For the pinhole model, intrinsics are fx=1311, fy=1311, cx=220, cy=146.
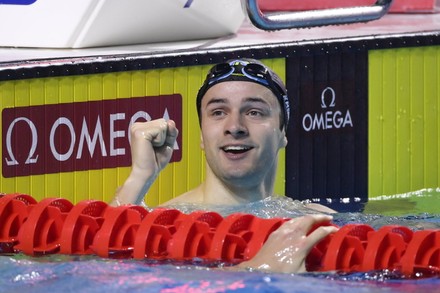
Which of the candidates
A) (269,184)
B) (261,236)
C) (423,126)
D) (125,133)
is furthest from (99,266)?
(423,126)

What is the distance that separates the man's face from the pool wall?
1.92 ft

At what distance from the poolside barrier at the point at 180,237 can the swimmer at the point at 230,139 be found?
0.41 metres

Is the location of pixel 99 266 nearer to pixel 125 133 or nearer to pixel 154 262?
pixel 154 262

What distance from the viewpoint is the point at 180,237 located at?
3.39 metres

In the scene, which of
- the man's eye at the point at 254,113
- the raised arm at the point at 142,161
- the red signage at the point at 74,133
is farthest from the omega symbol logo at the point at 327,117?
the raised arm at the point at 142,161

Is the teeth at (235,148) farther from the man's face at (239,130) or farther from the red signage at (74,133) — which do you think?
the red signage at (74,133)

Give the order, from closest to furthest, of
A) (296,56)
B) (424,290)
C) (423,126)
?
(424,290)
(296,56)
(423,126)

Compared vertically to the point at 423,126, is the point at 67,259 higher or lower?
lower

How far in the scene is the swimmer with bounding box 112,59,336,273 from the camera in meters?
4.09

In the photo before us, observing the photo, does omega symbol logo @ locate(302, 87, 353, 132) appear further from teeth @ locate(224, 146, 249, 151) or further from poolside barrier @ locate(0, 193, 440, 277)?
poolside barrier @ locate(0, 193, 440, 277)

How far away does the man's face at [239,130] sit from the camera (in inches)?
163

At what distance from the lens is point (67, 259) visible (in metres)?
3.44

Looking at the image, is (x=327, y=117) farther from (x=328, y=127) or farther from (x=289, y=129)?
(x=289, y=129)

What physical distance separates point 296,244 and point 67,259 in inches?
25.6
